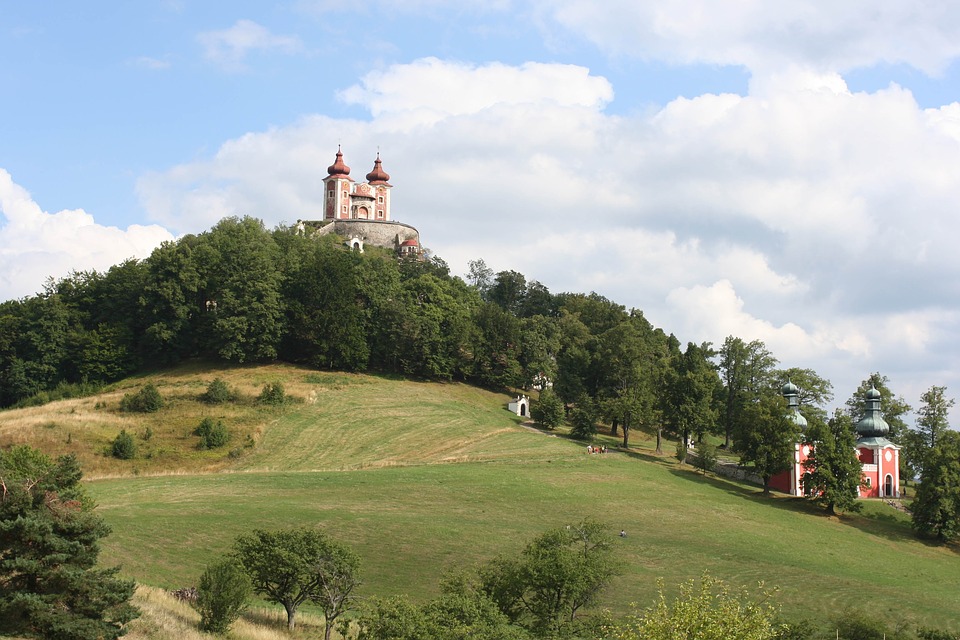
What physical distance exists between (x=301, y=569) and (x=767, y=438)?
4397 cm

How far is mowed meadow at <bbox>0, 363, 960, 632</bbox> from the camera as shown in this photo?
37.0 m

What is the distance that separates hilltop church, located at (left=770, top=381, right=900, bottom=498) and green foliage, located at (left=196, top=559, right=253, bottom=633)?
1859 inches

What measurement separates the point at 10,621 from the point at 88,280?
75467 millimetres

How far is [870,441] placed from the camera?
6806cm

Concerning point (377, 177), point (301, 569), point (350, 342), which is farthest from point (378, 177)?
point (301, 569)

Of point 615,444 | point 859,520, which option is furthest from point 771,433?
point 615,444

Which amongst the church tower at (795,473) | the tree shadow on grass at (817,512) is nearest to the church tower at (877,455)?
the church tower at (795,473)

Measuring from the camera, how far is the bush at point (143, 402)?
2574 inches

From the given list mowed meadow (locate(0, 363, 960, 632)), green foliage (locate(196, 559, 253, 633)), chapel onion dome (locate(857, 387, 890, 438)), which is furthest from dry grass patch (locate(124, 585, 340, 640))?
chapel onion dome (locate(857, 387, 890, 438))

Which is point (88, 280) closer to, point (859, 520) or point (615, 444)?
point (615, 444)

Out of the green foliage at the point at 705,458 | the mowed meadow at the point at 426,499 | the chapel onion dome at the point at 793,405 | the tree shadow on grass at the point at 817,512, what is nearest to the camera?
the mowed meadow at the point at 426,499

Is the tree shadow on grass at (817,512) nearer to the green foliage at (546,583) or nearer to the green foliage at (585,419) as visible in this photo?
the green foliage at (585,419)

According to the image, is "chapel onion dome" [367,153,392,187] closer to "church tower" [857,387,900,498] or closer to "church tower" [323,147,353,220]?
"church tower" [323,147,353,220]

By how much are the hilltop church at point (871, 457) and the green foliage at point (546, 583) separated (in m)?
39.2
